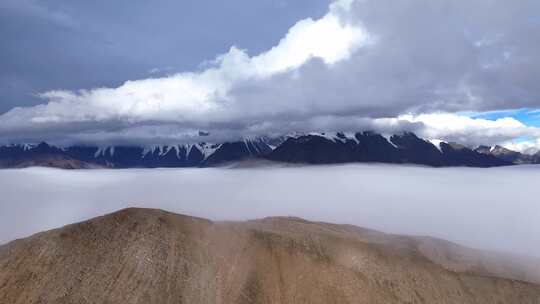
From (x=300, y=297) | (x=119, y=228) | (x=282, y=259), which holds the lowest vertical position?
(x=300, y=297)

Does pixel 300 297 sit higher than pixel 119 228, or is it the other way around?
pixel 119 228

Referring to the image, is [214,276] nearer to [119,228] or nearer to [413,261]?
[119,228]

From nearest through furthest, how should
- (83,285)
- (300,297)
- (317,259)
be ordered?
1. (83,285)
2. (300,297)
3. (317,259)

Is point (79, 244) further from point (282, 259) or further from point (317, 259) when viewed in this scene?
point (317, 259)

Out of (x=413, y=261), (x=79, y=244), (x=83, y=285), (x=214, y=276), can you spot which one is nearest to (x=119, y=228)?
(x=79, y=244)

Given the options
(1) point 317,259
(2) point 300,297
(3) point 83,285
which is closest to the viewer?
(3) point 83,285

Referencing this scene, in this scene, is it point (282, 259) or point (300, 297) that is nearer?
point (300, 297)
